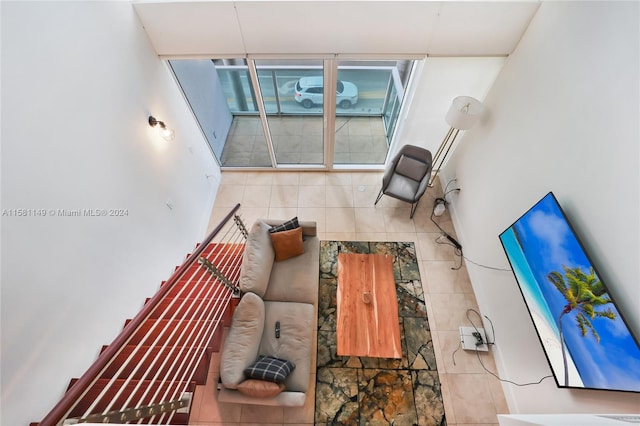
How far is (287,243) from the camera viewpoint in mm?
3127

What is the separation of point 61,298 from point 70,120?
1.25 m

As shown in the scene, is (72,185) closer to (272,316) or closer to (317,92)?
(272,316)

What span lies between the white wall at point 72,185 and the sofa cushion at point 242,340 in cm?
100

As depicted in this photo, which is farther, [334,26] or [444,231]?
[444,231]

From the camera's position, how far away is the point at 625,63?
5.82ft

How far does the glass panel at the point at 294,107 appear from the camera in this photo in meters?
3.43

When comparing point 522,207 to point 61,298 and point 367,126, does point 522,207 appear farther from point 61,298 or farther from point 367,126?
point 61,298

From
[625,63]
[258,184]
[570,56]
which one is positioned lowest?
[625,63]

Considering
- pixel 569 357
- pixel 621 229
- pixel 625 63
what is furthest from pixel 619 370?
pixel 625 63

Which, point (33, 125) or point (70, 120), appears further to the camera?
point (70, 120)

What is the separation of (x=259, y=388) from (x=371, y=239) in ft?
7.69

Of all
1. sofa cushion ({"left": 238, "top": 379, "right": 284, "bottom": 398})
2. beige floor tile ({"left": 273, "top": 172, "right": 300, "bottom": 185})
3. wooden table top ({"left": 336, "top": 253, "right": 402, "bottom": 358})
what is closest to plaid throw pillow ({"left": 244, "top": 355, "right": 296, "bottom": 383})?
sofa cushion ({"left": 238, "top": 379, "right": 284, "bottom": 398})

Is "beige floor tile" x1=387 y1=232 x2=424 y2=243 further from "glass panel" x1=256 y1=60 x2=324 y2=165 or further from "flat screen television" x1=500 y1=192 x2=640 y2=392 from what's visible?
"glass panel" x1=256 y1=60 x2=324 y2=165

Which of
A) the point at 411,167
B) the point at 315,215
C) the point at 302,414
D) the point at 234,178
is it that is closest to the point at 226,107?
the point at 234,178
